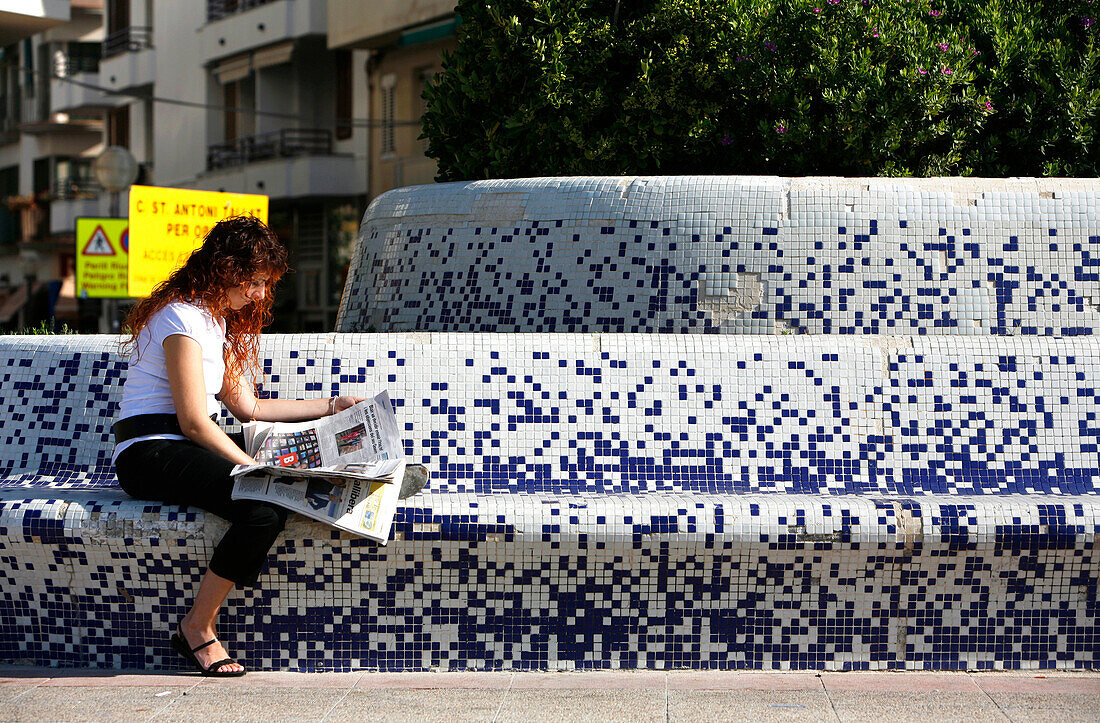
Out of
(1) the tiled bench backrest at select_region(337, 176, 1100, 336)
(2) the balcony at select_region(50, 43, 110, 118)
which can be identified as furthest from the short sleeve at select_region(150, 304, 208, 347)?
(2) the balcony at select_region(50, 43, 110, 118)

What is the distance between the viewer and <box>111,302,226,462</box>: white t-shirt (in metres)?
3.88

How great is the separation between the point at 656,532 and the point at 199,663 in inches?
56.3

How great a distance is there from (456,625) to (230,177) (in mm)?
27868

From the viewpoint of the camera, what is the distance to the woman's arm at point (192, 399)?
3.80 m

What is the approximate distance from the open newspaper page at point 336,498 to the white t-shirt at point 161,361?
39cm

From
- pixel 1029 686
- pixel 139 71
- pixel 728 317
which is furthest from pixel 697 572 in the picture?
pixel 139 71

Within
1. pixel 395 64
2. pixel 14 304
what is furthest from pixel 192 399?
pixel 14 304

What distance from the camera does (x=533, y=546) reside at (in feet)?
12.2

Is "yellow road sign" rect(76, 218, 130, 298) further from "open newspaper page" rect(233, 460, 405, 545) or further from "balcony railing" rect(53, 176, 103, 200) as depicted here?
"balcony railing" rect(53, 176, 103, 200)

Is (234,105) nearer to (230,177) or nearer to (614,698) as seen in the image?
(230,177)

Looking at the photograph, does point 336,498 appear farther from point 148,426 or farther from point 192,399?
point 148,426

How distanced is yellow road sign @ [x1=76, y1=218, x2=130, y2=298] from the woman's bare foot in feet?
36.7

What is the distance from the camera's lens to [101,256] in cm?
1428

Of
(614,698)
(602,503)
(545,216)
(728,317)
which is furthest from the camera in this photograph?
(545,216)
